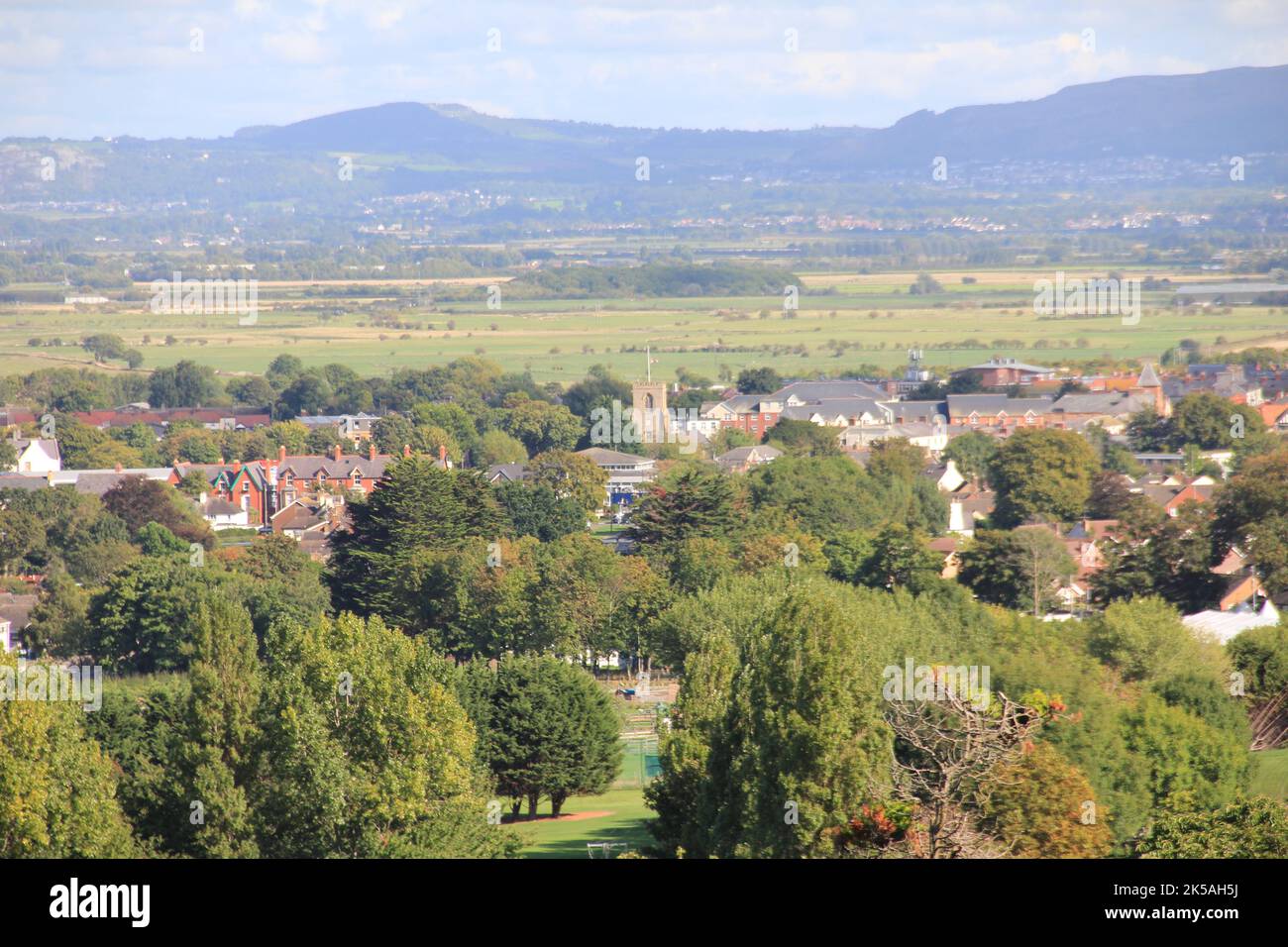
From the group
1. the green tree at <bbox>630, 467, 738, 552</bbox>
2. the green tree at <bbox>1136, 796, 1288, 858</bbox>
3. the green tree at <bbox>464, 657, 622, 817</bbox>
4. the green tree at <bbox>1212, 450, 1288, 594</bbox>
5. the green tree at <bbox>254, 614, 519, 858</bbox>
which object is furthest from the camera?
the green tree at <bbox>630, 467, 738, 552</bbox>

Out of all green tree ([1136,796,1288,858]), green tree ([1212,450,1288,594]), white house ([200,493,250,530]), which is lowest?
white house ([200,493,250,530])

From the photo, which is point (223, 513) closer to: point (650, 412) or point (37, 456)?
point (37, 456)

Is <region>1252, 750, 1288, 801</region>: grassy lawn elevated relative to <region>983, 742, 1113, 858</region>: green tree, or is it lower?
lower

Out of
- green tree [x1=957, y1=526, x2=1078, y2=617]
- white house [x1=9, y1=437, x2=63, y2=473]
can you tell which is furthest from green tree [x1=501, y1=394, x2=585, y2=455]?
green tree [x1=957, y1=526, x2=1078, y2=617]

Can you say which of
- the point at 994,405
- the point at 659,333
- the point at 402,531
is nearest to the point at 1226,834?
the point at 402,531

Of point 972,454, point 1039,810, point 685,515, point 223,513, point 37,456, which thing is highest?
point 1039,810

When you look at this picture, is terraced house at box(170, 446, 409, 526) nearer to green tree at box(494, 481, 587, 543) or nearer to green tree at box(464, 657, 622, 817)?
green tree at box(494, 481, 587, 543)

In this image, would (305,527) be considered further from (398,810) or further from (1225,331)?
(1225,331)
